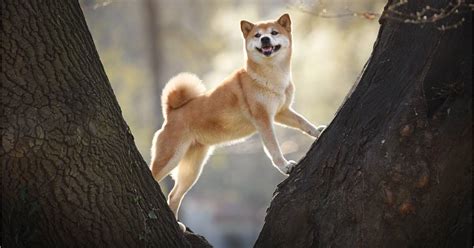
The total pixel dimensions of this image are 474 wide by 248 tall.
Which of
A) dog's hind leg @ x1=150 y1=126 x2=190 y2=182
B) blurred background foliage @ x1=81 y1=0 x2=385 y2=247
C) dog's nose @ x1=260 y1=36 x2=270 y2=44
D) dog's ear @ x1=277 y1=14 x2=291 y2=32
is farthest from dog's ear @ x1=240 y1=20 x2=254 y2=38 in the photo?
blurred background foliage @ x1=81 y1=0 x2=385 y2=247

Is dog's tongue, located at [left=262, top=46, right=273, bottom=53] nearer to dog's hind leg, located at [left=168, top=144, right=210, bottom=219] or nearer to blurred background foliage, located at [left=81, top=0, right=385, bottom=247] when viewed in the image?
dog's hind leg, located at [left=168, top=144, right=210, bottom=219]

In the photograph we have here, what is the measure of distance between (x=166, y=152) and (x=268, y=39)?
124cm

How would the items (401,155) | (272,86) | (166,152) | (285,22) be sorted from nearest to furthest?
(401,155), (166,152), (272,86), (285,22)

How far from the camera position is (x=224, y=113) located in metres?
6.32

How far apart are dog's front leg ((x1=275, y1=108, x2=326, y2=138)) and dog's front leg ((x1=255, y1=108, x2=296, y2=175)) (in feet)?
0.66

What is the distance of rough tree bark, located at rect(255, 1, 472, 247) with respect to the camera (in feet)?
12.9

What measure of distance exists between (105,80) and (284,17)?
9.03ft

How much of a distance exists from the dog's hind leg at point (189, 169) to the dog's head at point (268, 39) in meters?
0.87

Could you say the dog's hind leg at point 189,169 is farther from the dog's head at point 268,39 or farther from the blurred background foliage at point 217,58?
the blurred background foliage at point 217,58

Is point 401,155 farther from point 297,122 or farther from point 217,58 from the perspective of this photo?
point 217,58

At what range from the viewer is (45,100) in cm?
406

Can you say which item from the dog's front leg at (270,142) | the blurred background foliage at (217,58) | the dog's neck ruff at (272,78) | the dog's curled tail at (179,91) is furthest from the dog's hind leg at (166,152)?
the blurred background foliage at (217,58)

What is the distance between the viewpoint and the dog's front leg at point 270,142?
5962 mm

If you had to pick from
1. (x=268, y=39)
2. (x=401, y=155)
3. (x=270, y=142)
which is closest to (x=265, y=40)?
(x=268, y=39)
